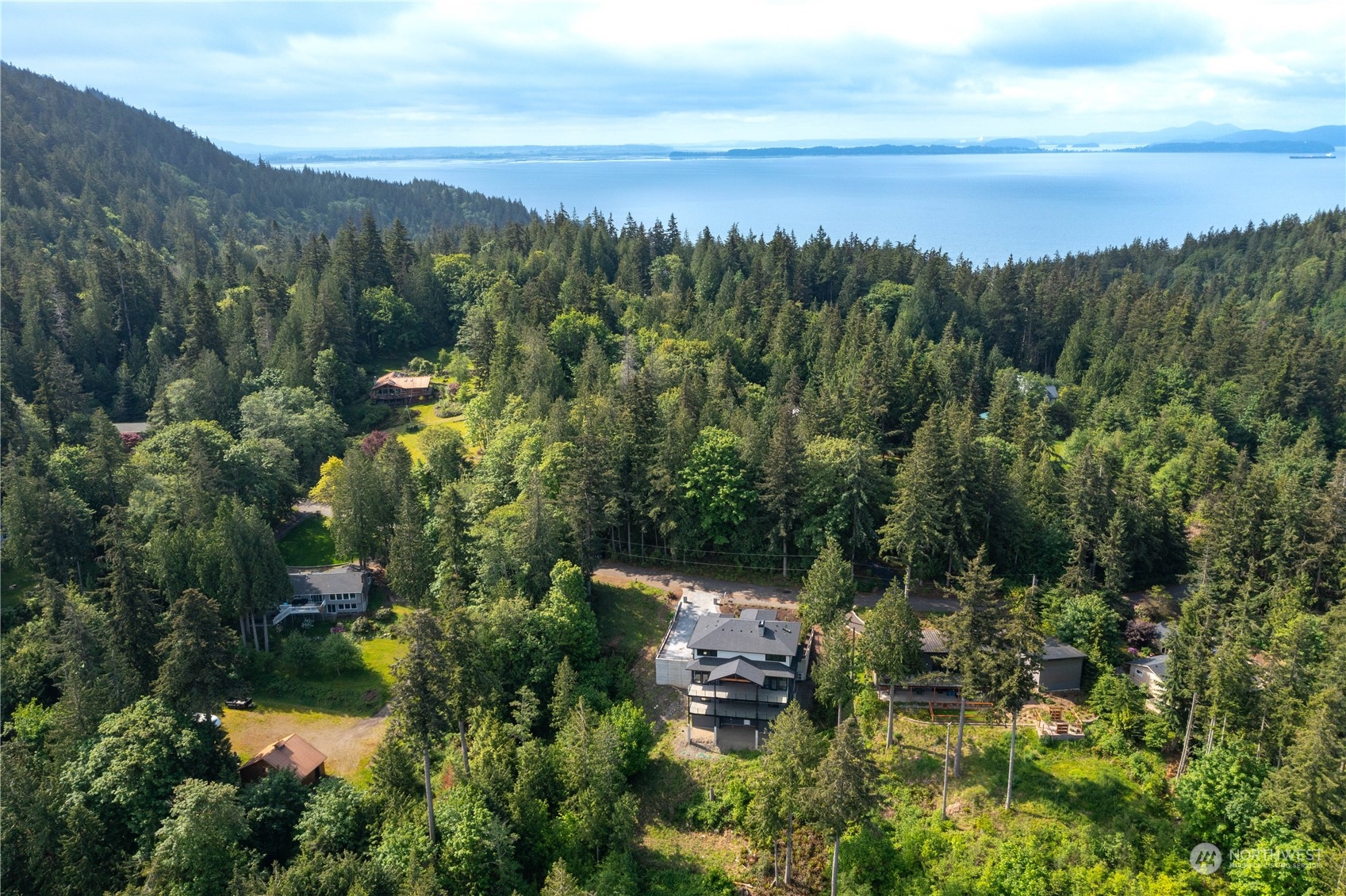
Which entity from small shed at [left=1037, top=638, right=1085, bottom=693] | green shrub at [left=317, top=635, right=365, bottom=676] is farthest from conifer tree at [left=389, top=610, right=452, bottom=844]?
small shed at [left=1037, top=638, right=1085, bottom=693]

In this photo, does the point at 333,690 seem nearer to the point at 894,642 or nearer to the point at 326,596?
the point at 326,596

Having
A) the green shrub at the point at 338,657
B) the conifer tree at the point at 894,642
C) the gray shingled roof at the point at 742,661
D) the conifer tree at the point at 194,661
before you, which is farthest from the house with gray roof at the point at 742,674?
the conifer tree at the point at 194,661

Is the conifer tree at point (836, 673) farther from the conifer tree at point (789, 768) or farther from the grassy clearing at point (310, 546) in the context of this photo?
the grassy clearing at point (310, 546)

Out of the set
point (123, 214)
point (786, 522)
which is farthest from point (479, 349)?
point (123, 214)

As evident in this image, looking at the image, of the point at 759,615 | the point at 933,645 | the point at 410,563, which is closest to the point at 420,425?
the point at 410,563

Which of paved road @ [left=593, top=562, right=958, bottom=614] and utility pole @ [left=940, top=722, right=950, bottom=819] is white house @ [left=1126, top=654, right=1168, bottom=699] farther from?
utility pole @ [left=940, top=722, right=950, bottom=819]

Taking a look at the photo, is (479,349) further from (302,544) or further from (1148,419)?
(1148,419)
